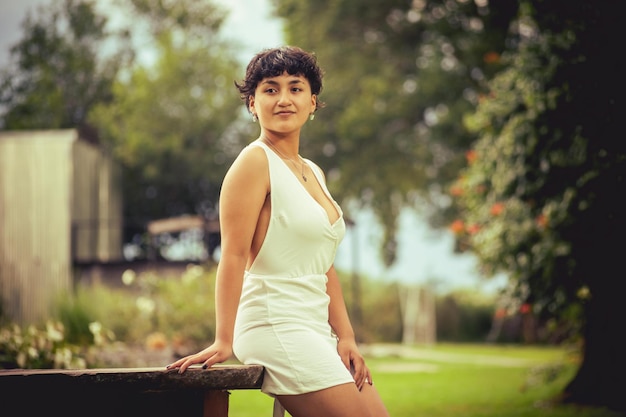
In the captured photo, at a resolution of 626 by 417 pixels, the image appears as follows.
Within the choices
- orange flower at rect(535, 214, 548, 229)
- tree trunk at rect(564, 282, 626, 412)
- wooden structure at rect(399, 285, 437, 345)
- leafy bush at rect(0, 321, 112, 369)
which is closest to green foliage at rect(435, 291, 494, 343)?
wooden structure at rect(399, 285, 437, 345)

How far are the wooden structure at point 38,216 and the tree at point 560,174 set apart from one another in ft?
36.6

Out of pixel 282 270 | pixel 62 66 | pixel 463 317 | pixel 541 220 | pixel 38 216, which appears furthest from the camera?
pixel 62 66

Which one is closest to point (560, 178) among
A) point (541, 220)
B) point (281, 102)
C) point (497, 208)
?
point (541, 220)

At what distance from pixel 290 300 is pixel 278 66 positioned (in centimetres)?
67

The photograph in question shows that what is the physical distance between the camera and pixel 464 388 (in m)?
10.7

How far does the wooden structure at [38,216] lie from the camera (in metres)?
17.2

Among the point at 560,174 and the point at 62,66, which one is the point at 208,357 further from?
the point at 62,66

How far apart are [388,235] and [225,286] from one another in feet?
69.0

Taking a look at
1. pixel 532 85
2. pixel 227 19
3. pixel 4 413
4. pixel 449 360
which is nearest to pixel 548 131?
pixel 532 85

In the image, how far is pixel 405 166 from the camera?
65.5 feet

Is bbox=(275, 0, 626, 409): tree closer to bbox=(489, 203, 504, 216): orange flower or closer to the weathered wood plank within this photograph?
bbox=(489, 203, 504, 216): orange flower

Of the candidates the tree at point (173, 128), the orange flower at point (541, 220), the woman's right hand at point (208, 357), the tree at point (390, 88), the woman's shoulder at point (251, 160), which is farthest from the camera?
the tree at point (173, 128)

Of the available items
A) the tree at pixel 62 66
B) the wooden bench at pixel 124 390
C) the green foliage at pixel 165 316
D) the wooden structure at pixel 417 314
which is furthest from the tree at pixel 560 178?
the tree at pixel 62 66

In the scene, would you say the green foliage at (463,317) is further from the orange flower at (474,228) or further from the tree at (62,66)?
the orange flower at (474,228)
